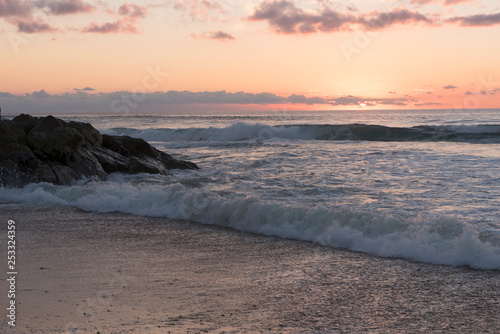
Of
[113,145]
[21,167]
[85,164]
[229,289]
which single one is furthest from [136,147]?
[229,289]

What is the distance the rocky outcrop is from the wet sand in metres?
4.92

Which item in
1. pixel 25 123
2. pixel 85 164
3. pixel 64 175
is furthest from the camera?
pixel 25 123

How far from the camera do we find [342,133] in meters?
38.7

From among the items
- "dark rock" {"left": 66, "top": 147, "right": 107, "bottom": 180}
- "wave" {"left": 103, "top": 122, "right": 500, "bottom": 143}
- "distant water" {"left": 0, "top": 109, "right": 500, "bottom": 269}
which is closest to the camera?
"distant water" {"left": 0, "top": 109, "right": 500, "bottom": 269}

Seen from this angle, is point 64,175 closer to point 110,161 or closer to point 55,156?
point 55,156

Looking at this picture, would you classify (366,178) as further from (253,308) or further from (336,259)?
(253,308)

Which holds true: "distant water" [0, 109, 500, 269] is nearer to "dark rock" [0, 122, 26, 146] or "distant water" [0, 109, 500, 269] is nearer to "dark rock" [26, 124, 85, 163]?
"dark rock" [26, 124, 85, 163]

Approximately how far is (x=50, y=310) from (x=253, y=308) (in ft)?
6.17

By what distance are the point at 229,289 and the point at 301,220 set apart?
11.0 ft

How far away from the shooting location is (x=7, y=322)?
13.2ft

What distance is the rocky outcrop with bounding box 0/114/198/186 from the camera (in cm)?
1229

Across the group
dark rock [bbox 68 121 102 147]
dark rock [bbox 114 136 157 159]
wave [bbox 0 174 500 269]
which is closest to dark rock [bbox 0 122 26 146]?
wave [bbox 0 174 500 269]

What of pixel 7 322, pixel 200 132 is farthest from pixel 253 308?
pixel 200 132

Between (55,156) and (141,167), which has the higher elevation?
(55,156)
